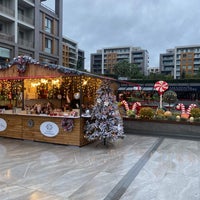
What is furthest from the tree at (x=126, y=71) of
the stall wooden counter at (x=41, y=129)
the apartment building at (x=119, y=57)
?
the stall wooden counter at (x=41, y=129)

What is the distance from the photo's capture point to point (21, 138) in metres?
7.92

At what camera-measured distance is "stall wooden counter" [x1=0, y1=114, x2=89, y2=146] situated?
702 cm

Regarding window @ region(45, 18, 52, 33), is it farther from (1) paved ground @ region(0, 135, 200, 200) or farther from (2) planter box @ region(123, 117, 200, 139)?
(1) paved ground @ region(0, 135, 200, 200)

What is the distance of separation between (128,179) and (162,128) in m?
4.95

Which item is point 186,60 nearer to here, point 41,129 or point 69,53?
point 69,53

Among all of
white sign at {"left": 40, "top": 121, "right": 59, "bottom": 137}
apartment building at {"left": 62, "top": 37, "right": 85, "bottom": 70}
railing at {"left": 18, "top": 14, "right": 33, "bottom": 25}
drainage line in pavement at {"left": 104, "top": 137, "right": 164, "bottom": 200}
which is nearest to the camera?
drainage line in pavement at {"left": 104, "top": 137, "right": 164, "bottom": 200}

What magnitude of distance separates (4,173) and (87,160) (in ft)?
6.33

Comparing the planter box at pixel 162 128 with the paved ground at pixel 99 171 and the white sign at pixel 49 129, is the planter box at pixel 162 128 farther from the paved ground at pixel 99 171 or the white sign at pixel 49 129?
the white sign at pixel 49 129

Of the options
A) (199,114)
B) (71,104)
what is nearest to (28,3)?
(71,104)

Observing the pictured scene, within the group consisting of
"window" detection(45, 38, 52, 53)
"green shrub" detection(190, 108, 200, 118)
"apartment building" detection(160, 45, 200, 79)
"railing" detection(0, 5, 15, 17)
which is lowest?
"green shrub" detection(190, 108, 200, 118)

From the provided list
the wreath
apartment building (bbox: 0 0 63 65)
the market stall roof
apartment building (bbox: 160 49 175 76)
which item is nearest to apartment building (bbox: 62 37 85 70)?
apartment building (bbox: 160 49 175 76)

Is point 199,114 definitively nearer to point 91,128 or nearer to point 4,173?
point 91,128

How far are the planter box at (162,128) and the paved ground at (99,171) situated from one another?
4.16 feet

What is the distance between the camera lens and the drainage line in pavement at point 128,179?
3762mm
